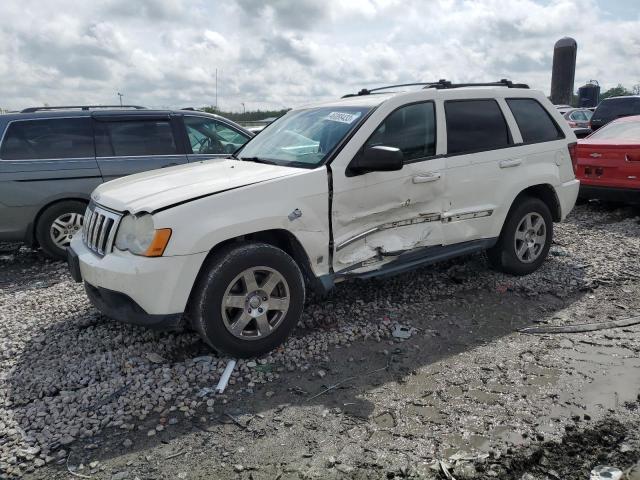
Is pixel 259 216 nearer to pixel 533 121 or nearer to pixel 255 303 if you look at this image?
pixel 255 303

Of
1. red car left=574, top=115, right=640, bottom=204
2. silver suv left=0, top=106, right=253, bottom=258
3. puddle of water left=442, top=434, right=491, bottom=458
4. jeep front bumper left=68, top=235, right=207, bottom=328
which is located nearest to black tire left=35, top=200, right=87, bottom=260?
silver suv left=0, top=106, right=253, bottom=258

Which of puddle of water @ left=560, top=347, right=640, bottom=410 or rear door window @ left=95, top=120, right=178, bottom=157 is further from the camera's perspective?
rear door window @ left=95, top=120, right=178, bottom=157

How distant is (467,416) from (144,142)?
17.9 ft

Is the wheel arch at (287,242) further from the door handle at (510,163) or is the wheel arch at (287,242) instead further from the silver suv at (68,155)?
the silver suv at (68,155)

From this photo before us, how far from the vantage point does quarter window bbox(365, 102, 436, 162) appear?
437cm

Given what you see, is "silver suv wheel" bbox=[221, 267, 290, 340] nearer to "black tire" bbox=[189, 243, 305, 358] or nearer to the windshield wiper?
"black tire" bbox=[189, 243, 305, 358]

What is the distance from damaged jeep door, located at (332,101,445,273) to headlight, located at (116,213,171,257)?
51.3 inches

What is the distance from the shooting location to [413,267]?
457cm

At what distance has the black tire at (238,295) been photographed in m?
3.56

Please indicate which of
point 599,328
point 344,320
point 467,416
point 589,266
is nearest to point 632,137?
point 589,266

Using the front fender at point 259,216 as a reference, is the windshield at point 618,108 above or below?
above

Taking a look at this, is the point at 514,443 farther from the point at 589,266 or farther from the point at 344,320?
the point at 589,266

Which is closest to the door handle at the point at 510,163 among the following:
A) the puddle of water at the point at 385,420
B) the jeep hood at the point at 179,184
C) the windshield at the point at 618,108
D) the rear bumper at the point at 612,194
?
the jeep hood at the point at 179,184

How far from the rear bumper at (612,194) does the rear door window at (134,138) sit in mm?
6034
